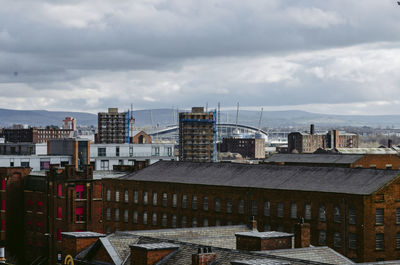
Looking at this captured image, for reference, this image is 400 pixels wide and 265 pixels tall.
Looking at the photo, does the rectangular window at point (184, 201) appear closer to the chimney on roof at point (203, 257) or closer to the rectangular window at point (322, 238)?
the rectangular window at point (322, 238)

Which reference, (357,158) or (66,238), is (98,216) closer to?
(357,158)

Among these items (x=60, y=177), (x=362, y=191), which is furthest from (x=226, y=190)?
(x=60, y=177)

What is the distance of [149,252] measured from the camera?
49.9 meters

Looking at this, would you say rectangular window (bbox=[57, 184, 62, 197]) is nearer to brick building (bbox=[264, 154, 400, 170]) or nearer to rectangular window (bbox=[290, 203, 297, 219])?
brick building (bbox=[264, 154, 400, 170])

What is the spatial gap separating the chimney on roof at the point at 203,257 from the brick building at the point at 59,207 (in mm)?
70060

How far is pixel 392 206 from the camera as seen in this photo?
8606cm

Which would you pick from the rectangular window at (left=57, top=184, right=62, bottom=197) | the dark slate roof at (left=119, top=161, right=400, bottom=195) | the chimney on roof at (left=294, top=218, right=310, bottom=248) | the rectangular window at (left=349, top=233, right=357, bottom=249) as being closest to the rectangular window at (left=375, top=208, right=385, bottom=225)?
the dark slate roof at (left=119, top=161, right=400, bottom=195)

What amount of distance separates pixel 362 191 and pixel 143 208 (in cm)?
3873

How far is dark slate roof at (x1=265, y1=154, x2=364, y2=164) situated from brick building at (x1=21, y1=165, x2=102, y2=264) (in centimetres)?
3305

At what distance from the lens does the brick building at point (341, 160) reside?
123 meters

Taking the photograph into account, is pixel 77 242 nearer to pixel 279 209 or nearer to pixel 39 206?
pixel 279 209

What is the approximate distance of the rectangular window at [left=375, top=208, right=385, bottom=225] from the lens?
3346 inches

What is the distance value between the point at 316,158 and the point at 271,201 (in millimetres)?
36976

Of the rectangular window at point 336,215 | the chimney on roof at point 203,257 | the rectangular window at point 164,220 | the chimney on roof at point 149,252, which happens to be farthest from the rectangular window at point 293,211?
the chimney on roof at point 203,257
